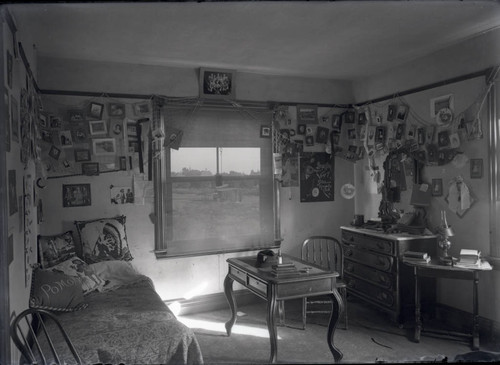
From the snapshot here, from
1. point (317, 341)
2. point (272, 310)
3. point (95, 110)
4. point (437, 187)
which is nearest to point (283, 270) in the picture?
point (272, 310)

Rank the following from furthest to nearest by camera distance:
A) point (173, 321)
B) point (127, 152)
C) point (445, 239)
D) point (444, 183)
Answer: point (127, 152) < point (444, 183) < point (445, 239) < point (173, 321)

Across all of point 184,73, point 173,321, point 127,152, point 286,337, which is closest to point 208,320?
point 286,337

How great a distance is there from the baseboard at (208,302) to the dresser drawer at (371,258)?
4.31 ft

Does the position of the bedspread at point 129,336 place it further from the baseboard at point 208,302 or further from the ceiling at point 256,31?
the ceiling at point 256,31

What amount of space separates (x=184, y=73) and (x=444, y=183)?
3112 mm

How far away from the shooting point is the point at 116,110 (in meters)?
4.56

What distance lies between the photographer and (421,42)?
401 centimetres

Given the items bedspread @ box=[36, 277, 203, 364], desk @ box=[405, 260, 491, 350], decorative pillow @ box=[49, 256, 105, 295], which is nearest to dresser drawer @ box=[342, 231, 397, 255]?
desk @ box=[405, 260, 491, 350]

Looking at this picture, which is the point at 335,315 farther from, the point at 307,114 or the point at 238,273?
the point at 307,114

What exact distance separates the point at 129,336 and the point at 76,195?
214 cm

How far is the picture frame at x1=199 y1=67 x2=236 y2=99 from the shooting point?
4.87 meters

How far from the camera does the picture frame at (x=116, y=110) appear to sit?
454 centimetres

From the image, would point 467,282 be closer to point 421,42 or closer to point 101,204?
point 421,42

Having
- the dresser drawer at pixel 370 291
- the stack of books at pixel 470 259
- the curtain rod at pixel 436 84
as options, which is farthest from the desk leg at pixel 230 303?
the curtain rod at pixel 436 84
